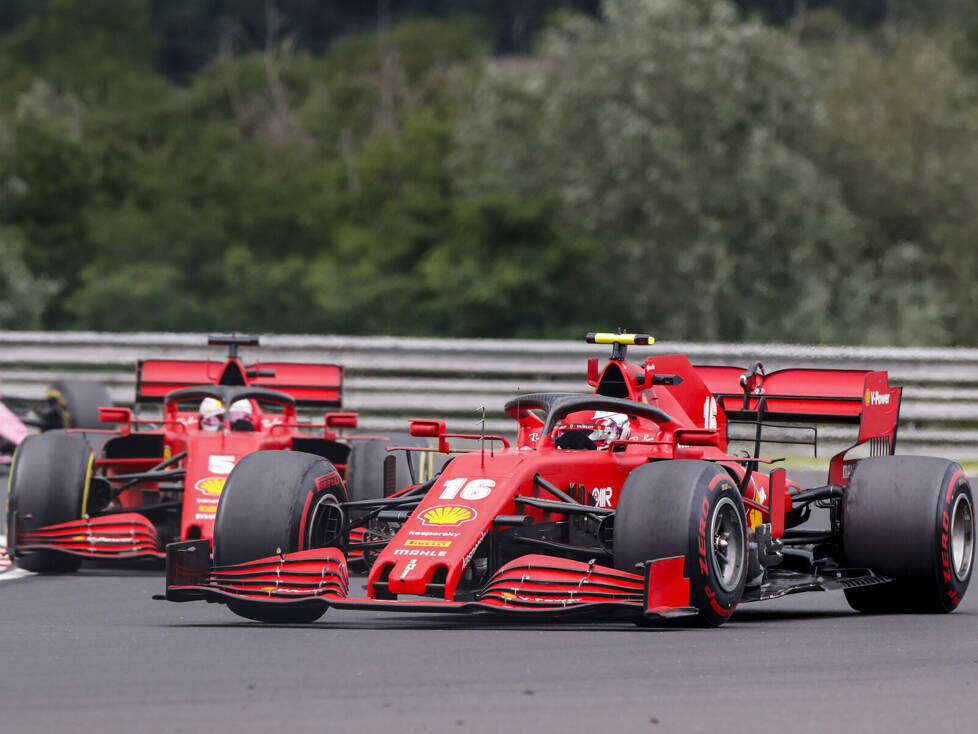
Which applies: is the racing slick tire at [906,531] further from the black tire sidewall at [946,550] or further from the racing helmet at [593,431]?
the racing helmet at [593,431]

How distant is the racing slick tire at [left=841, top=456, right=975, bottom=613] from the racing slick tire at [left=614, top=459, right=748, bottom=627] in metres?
1.49

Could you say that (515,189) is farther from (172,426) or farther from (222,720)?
(222,720)

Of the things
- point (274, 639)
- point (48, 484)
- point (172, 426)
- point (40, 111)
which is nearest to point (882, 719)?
point (274, 639)

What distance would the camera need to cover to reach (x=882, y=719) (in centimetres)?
638

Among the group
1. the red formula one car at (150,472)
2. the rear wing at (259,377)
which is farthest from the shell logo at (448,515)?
the rear wing at (259,377)

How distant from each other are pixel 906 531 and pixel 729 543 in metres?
1.47

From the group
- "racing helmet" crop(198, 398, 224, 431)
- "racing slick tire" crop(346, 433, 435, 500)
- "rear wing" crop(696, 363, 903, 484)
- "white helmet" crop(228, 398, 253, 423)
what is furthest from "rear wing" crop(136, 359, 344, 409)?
"rear wing" crop(696, 363, 903, 484)

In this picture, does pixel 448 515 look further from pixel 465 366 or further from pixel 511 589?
pixel 465 366

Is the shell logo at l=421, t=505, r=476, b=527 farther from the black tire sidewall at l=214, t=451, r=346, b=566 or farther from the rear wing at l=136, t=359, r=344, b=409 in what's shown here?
the rear wing at l=136, t=359, r=344, b=409

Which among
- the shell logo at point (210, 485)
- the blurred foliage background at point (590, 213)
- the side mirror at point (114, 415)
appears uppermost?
the blurred foliage background at point (590, 213)

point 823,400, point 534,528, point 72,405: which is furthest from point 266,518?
point 72,405

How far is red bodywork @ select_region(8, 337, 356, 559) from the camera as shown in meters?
11.8

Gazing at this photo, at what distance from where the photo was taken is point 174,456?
12.5 metres

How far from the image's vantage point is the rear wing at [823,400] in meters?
11.0
